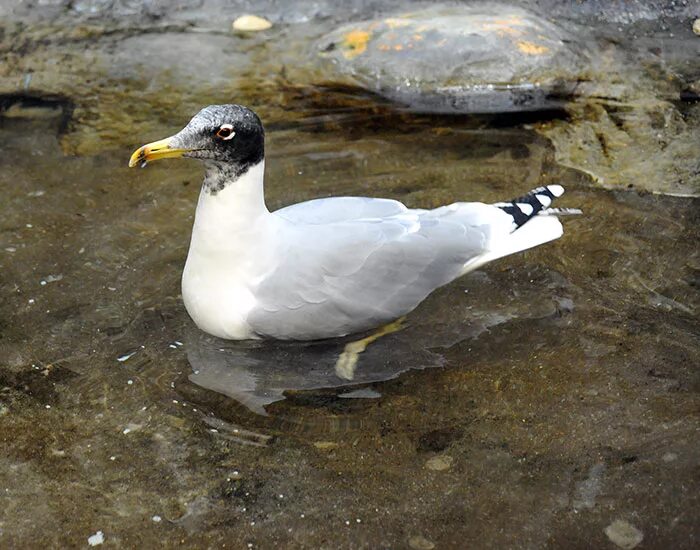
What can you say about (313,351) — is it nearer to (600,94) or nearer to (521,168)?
(521,168)

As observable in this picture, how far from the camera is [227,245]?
4.02 meters

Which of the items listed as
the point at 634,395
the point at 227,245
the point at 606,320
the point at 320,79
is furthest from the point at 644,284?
the point at 320,79

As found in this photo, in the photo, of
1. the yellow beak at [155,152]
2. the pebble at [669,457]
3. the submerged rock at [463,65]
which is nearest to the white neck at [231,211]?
the yellow beak at [155,152]

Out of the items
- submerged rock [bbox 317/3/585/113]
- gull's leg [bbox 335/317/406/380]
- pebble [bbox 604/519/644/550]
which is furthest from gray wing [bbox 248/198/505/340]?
submerged rock [bbox 317/3/585/113]

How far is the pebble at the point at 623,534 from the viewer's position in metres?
3.16

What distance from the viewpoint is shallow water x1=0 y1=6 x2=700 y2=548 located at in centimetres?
332

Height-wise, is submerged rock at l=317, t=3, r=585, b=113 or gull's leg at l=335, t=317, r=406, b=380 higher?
submerged rock at l=317, t=3, r=585, b=113

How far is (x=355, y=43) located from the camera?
6.19 m

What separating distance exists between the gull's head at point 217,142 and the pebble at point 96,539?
131 cm

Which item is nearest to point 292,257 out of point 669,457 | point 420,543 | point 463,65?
point 420,543

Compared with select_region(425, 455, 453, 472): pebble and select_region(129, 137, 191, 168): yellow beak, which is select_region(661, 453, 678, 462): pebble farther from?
select_region(129, 137, 191, 168): yellow beak

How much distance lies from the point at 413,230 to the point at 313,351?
0.65 metres

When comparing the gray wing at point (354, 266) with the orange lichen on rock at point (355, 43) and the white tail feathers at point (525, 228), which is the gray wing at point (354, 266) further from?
the orange lichen on rock at point (355, 43)

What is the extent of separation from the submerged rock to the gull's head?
2.23 metres
